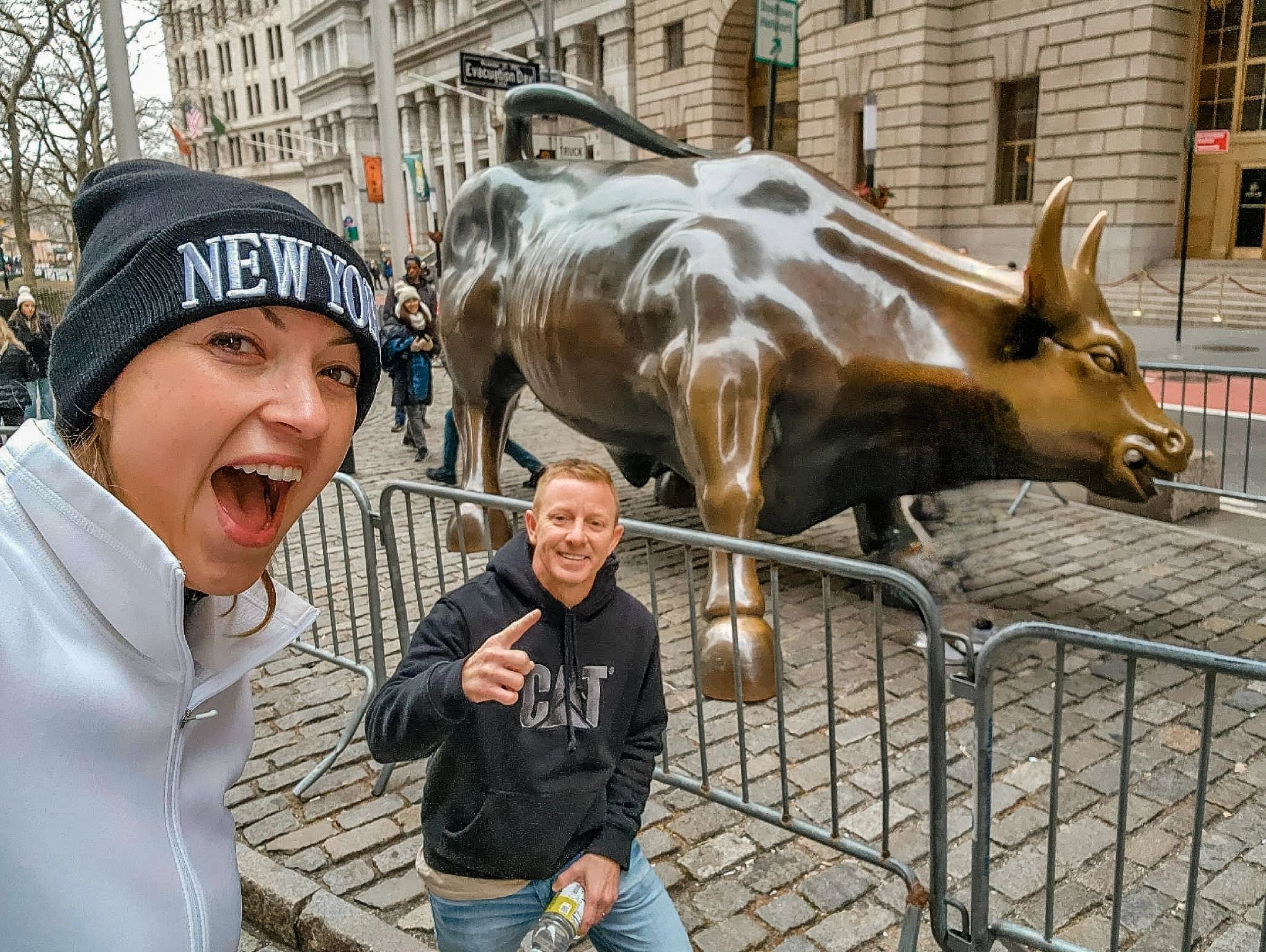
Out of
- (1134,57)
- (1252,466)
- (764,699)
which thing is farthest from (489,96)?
(764,699)

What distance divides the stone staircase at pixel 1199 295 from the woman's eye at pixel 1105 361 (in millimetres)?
14570

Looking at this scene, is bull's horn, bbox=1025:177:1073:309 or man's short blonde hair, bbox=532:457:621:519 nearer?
man's short blonde hair, bbox=532:457:621:519

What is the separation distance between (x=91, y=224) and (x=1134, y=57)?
2311 cm

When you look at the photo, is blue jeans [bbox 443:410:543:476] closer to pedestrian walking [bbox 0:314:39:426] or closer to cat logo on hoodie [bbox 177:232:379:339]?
pedestrian walking [bbox 0:314:39:426]

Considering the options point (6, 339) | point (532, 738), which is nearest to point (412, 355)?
point (6, 339)

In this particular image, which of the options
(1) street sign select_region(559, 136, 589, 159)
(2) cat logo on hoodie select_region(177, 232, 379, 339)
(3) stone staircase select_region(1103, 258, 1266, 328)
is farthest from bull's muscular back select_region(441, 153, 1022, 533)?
(3) stone staircase select_region(1103, 258, 1266, 328)

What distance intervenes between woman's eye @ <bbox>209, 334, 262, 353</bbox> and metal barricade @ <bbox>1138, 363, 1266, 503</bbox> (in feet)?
18.2

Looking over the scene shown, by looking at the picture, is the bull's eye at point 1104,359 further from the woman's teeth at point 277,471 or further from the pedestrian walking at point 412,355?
the pedestrian walking at point 412,355

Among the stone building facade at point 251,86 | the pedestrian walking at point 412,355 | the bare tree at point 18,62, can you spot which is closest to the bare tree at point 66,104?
the bare tree at point 18,62

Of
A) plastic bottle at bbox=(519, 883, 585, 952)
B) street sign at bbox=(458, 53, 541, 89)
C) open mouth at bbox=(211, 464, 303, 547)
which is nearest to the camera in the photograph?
open mouth at bbox=(211, 464, 303, 547)

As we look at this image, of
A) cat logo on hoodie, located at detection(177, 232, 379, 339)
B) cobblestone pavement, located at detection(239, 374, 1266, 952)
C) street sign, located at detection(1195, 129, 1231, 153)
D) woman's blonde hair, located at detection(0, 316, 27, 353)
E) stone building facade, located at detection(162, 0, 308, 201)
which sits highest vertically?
stone building facade, located at detection(162, 0, 308, 201)

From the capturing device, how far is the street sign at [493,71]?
1595cm

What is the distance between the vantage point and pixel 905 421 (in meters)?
4.71

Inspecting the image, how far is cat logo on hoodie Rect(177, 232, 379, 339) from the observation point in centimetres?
132
